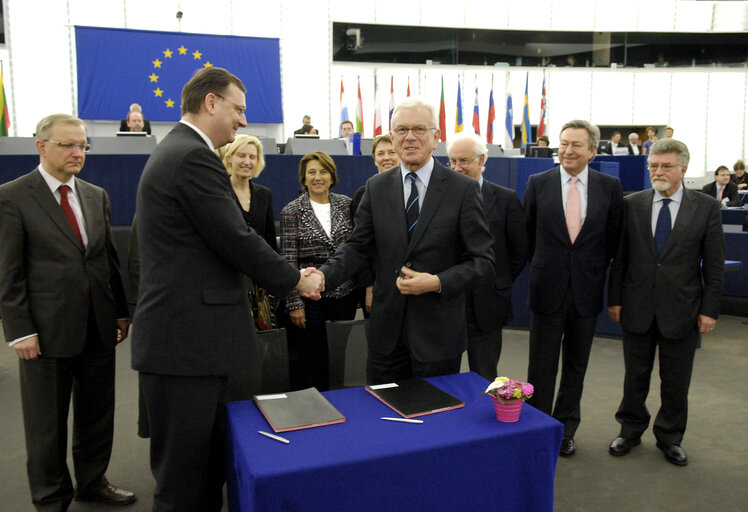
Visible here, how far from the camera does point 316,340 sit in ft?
10.5

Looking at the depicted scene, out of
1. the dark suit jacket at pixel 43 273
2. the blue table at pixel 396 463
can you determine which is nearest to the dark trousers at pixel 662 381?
the blue table at pixel 396 463

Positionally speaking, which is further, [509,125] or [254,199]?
[509,125]

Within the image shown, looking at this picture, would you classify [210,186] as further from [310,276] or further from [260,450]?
[260,450]

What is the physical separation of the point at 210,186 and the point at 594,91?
53.3 ft

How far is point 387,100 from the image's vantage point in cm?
1450

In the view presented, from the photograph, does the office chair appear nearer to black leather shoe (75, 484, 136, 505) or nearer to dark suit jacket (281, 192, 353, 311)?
dark suit jacket (281, 192, 353, 311)

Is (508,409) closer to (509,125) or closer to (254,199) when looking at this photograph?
(254,199)

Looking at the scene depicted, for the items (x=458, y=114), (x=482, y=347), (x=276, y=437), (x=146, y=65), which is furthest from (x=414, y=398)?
(x=458, y=114)

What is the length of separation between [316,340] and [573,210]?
Result: 1482 millimetres

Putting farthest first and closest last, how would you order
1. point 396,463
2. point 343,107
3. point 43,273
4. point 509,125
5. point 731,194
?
point 509,125 → point 343,107 → point 731,194 → point 43,273 → point 396,463

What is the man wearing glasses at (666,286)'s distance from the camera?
2.90 m

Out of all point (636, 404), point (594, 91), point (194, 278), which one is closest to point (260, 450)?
point (194, 278)

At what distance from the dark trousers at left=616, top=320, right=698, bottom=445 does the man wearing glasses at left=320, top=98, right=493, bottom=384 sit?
4.22 ft

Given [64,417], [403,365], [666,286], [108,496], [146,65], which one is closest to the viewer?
[403,365]
